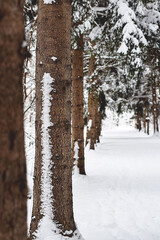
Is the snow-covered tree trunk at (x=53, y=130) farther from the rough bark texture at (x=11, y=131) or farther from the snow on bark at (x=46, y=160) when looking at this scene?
the rough bark texture at (x=11, y=131)

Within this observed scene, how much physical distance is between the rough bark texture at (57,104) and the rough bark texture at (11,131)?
1644 mm

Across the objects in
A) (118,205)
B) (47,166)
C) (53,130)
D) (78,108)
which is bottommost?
(118,205)

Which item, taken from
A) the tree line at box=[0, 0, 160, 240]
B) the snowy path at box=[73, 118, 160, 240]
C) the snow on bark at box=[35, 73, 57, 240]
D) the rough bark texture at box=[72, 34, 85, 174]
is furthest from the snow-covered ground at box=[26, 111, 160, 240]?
the snow on bark at box=[35, 73, 57, 240]

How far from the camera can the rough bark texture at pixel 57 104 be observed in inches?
92.3

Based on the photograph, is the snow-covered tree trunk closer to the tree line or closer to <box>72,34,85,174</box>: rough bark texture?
the tree line

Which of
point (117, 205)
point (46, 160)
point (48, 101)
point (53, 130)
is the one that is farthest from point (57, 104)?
point (117, 205)

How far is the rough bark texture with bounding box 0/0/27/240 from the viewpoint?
658 millimetres

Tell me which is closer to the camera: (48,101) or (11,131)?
(11,131)

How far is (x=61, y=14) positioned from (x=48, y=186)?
185cm

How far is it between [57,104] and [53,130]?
28cm

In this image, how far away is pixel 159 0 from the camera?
24.1 feet

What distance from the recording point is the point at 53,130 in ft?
7.72

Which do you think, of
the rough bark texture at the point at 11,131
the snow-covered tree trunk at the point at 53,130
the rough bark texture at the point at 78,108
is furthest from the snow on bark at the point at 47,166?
the rough bark texture at the point at 78,108

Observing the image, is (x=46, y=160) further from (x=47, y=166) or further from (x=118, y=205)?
(x=118, y=205)
